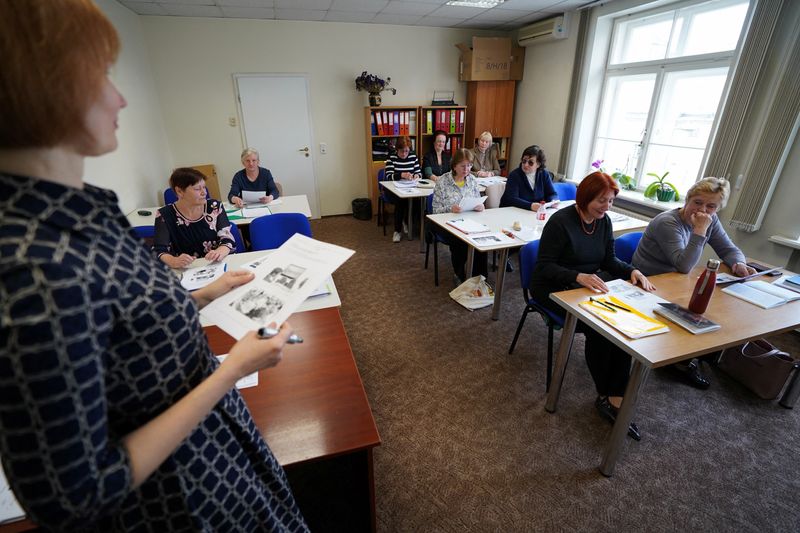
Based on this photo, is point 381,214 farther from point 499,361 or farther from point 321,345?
point 321,345

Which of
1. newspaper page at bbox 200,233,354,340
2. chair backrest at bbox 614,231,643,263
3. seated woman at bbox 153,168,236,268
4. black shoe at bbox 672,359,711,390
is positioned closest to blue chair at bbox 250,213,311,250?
seated woman at bbox 153,168,236,268

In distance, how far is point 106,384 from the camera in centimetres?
55

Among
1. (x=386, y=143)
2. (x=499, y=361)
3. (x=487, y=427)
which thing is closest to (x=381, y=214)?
(x=386, y=143)

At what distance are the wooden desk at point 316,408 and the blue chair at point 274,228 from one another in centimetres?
117

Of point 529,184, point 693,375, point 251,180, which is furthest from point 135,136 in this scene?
point 693,375

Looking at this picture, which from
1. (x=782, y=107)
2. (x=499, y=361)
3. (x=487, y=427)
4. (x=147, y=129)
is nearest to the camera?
(x=487, y=427)

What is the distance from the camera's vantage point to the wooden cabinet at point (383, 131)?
562cm

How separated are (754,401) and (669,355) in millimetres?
1485

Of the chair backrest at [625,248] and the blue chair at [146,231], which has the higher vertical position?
the blue chair at [146,231]

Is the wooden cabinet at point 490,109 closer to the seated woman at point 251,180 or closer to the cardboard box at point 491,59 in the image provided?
the cardboard box at point 491,59

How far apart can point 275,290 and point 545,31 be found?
553 centimetres

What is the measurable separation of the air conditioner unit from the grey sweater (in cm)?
364

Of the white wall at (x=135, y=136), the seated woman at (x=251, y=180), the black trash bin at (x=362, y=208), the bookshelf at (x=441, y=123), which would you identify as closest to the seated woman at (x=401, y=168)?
the black trash bin at (x=362, y=208)

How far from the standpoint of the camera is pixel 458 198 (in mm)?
3688
